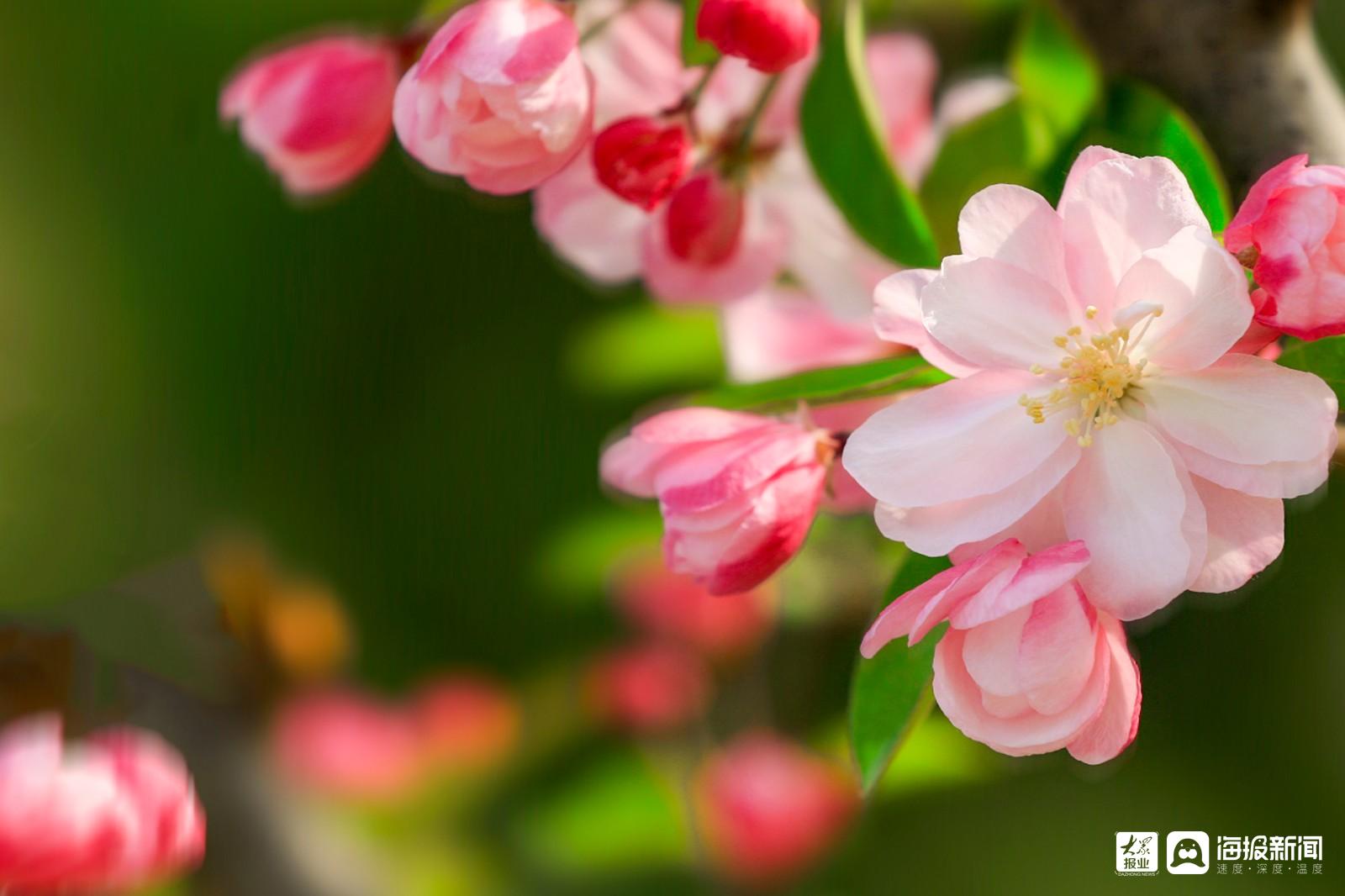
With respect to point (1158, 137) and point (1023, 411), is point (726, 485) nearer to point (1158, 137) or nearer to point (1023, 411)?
point (1023, 411)

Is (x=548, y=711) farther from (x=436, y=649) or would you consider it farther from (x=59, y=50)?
(x=59, y=50)

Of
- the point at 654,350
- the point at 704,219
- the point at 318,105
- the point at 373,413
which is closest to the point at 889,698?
the point at 704,219

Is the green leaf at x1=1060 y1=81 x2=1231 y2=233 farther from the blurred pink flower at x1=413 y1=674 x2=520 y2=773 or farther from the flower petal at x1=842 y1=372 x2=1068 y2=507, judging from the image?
the blurred pink flower at x1=413 y1=674 x2=520 y2=773

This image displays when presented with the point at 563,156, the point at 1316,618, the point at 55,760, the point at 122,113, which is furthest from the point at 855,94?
the point at 122,113

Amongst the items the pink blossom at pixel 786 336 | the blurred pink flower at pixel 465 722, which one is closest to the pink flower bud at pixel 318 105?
the pink blossom at pixel 786 336

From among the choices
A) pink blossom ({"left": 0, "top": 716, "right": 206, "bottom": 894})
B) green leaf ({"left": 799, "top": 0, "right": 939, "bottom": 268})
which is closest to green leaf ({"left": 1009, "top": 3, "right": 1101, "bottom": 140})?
green leaf ({"left": 799, "top": 0, "right": 939, "bottom": 268})
